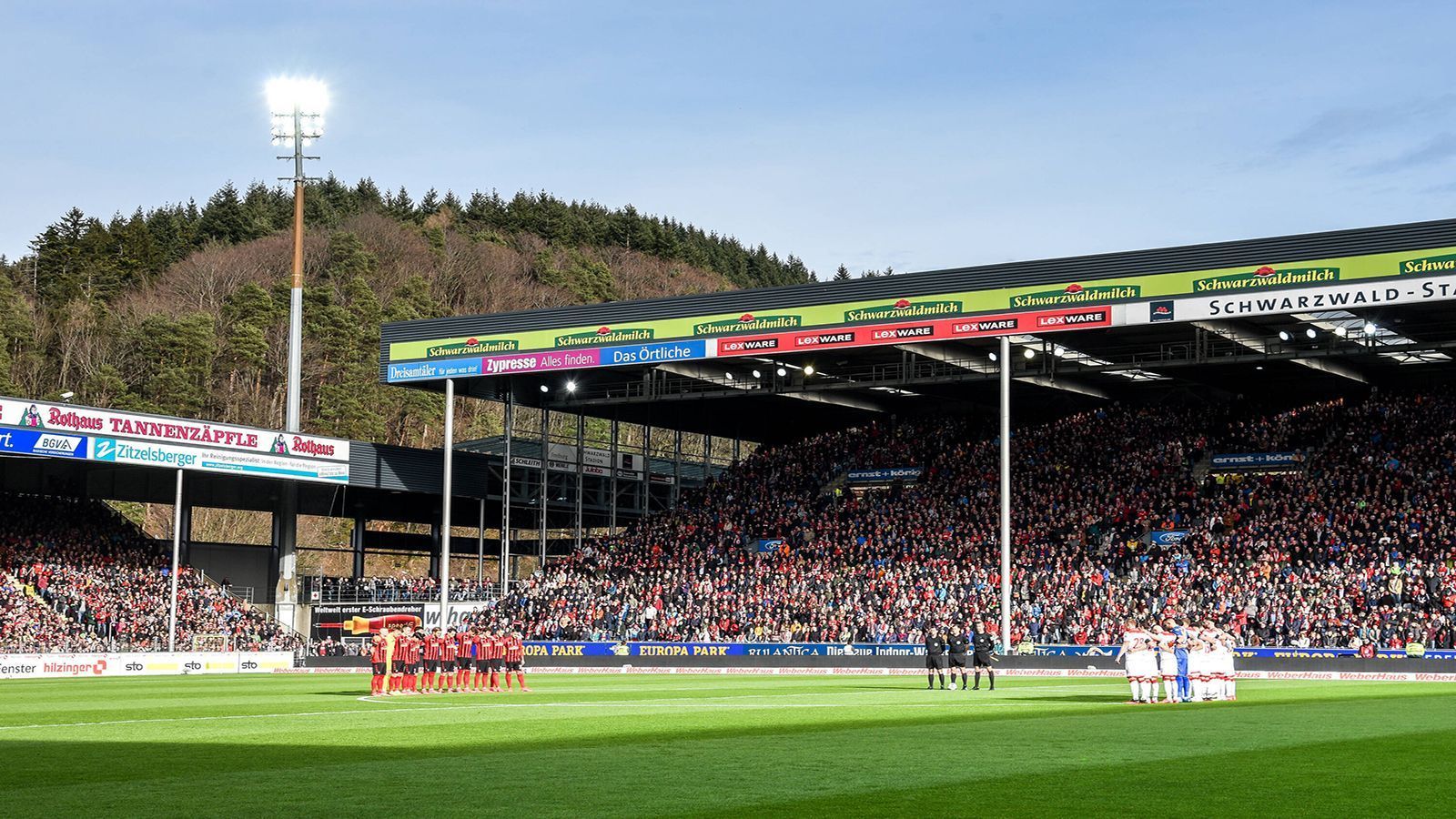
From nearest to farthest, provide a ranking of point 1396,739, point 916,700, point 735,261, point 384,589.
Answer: point 1396,739 → point 916,700 → point 384,589 → point 735,261

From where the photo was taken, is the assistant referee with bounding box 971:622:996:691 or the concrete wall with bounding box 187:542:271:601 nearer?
the assistant referee with bounding box 971:622:996:691

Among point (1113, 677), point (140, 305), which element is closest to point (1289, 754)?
point (1113, 677)

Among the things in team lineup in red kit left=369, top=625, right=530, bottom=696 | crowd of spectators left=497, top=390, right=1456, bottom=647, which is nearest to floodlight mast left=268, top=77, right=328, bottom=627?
crowd of spectators left=497, top=390, right=1456, bottom=647

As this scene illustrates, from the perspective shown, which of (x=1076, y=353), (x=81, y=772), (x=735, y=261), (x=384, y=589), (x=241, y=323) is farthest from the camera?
(x=735, y=261)

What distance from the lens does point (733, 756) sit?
52.2 feet

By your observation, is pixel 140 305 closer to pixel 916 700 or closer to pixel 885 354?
pixel 885 354

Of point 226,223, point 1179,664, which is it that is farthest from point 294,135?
point 226,223

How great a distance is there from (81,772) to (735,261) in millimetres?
135859

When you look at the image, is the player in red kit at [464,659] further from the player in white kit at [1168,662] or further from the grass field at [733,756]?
the player in white kit at [1168,662]

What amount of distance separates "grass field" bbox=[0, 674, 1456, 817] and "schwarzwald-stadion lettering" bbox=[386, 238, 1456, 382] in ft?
63.4

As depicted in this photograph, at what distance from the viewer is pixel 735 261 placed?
149625 mm

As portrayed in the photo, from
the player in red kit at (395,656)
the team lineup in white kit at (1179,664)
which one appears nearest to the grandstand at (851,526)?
the player in red kit at (395,656)

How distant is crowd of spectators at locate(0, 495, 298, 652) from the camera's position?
5056 cm

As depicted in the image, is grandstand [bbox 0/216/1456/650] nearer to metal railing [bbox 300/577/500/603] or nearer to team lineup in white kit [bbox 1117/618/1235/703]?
metal railing [bbox 300/577/500/603]
